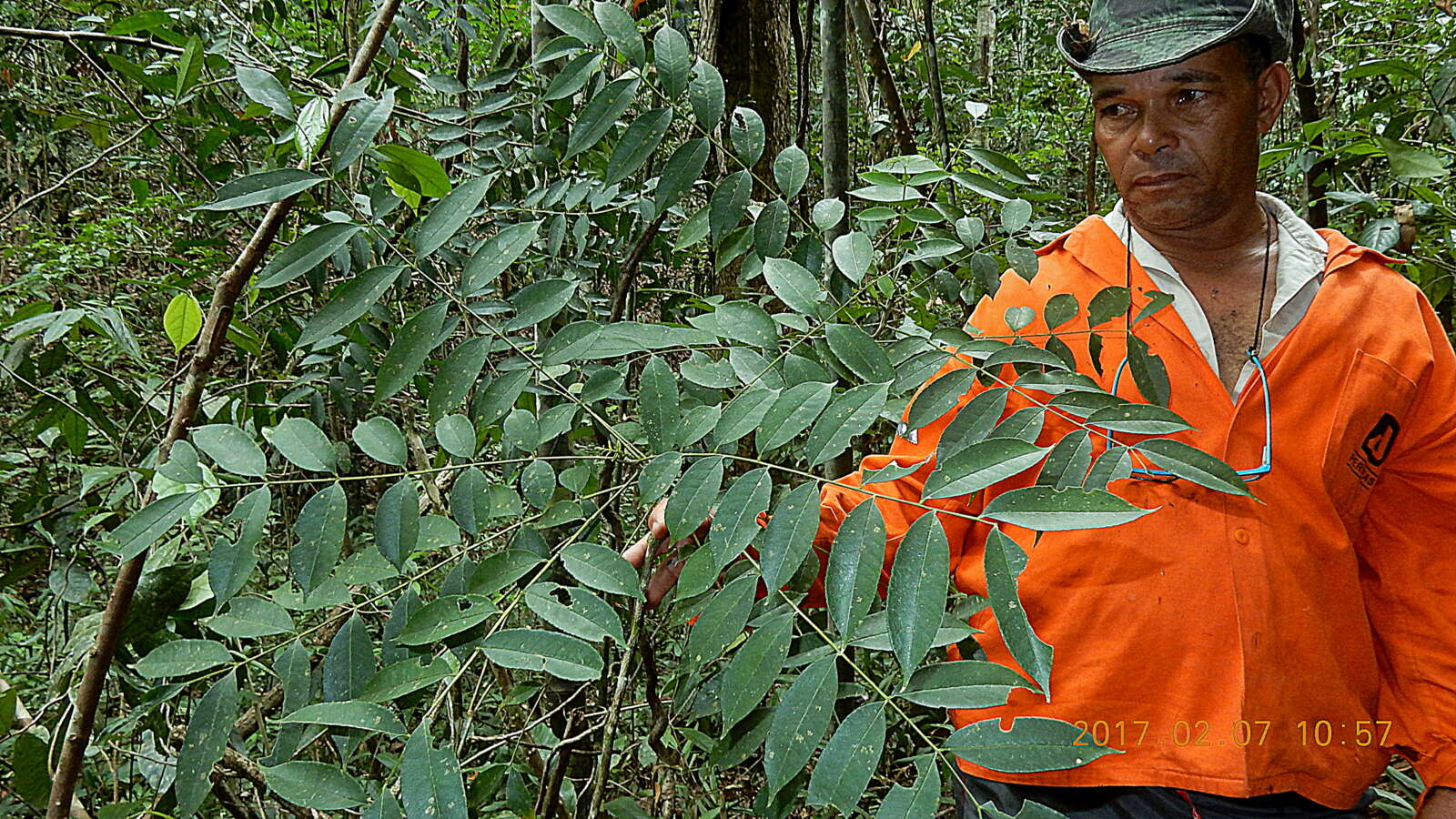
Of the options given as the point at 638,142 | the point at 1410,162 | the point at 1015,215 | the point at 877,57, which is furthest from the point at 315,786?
the point at 1410,162

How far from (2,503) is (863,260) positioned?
2.74m

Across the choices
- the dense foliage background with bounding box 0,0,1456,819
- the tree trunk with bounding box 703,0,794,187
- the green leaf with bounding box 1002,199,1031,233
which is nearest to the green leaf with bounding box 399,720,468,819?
the dense foliage background with bounding box 0,0,1456,819

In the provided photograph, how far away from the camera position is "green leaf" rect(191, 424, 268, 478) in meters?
0.78

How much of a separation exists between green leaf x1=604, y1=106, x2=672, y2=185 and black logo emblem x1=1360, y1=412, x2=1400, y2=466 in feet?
2.88

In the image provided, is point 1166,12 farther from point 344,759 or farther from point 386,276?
point 344,759

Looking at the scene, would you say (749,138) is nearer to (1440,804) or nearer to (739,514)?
(739,514)

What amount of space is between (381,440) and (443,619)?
6.5 inches

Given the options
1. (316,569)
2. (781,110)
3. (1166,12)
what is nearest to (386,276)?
(316,569)

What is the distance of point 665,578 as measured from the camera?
105 centimetres

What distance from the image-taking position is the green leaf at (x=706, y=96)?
98cm

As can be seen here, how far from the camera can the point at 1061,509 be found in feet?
2.10

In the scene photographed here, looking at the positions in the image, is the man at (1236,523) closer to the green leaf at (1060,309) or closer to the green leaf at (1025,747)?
the green leaf at (1060,309)

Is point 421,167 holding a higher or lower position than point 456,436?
higher

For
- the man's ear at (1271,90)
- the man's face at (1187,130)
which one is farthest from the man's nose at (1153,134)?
the man's ear at (1271,90)
